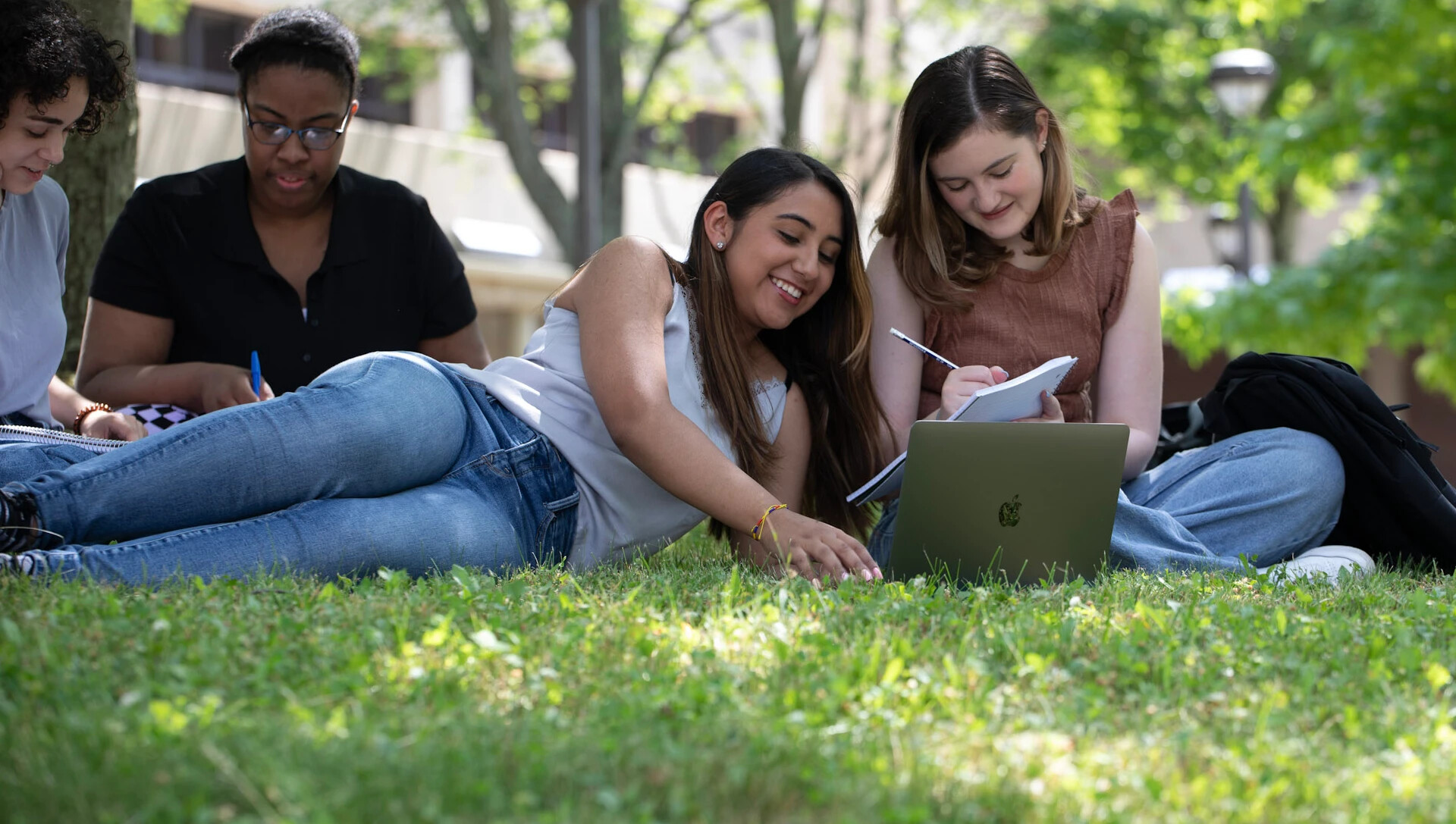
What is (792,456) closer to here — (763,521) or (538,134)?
(763,521)

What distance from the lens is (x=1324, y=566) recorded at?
404 centimetres

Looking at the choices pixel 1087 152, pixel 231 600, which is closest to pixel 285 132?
pixel 231 600

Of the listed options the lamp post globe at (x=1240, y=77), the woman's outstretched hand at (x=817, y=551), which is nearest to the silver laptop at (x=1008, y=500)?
the woman's outstretched hand at (x=817, y=551)

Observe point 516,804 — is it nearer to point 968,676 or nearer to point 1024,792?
point 1024,792

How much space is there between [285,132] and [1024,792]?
3.45 m

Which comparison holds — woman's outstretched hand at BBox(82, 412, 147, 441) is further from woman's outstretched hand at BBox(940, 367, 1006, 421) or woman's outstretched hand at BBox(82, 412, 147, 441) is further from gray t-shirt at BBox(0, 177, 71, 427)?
woman's outstretched hand at BBox(940, 367, 1006, 421)

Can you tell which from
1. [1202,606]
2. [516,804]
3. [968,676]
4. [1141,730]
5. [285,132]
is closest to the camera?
[516,804]

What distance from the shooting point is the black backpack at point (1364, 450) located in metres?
4.16

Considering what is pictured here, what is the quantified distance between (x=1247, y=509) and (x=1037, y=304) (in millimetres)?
893

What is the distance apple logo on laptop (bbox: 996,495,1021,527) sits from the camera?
3.46 meters

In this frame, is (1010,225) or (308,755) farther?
(1010,225)

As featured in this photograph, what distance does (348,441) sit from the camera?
342 centimetres

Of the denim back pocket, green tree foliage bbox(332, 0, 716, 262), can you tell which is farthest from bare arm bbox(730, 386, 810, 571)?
green tree foliage bbox(332, 0, 716, 262)

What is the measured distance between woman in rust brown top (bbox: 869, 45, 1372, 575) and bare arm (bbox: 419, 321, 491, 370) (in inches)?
58.9
